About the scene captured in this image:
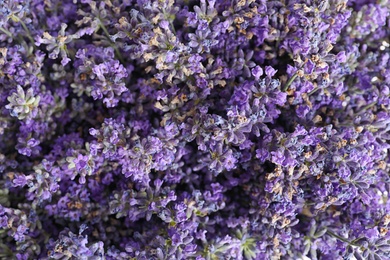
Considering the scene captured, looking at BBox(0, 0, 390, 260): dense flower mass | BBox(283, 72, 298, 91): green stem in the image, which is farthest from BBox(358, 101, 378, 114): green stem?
BBox(283, 72, 298, 91): green stem

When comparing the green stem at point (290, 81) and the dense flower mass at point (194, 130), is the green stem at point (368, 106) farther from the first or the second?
the green stem at point (290, 81)

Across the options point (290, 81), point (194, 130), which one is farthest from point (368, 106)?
point (194, 130)

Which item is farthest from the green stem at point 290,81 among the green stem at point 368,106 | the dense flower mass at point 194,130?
the green stem at point 368,106

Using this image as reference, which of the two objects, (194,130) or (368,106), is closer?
(194,130)

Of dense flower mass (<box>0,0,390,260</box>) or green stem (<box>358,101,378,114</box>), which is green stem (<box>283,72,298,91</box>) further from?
green stem (<box>358,101,378,114</box>)

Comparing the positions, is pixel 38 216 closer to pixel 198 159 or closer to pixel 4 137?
pixel 4 137

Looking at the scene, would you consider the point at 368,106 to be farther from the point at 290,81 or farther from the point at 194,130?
the point at 194,130

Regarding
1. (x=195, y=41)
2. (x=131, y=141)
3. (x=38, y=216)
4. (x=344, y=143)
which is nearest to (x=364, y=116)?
(x=344, y=143)

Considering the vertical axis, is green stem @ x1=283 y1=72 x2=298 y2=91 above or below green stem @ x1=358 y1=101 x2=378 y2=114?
above
